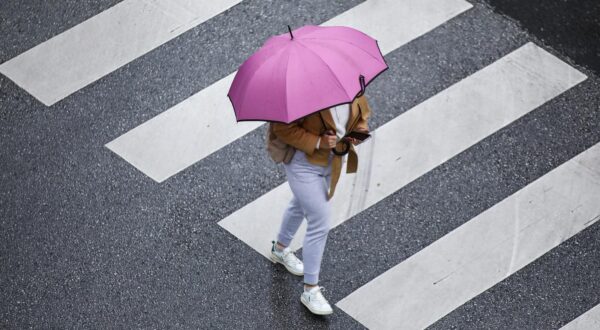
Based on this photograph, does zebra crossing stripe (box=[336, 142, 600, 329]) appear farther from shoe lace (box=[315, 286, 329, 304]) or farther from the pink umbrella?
the pink umbrella

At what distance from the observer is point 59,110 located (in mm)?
8633

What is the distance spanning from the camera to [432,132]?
27.7 feet

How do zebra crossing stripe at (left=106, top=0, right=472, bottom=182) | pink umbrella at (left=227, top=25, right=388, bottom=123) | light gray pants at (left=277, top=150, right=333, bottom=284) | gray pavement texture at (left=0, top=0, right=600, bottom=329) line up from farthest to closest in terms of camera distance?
zebra crossing stripe at (left=106, top=0, right=472, bottom=182)
gray pavement texture at (left=0, top=0, right=600, bottom=329)
light gray pants at (left=277, top=150, right=333, bottom=284)
pink umbrella at (left=227, top=25, right=388, bottom=123)

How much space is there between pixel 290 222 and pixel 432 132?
1.51 m

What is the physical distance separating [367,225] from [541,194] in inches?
50.8

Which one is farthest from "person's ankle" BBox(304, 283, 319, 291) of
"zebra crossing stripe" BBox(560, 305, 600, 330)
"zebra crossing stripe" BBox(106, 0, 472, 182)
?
"zebra crossing stripe" BBox(560, 305, 600, 330)

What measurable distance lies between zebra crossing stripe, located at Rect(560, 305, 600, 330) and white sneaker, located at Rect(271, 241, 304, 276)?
71.6 inches

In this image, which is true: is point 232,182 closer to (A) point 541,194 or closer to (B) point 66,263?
(B) point 66,263

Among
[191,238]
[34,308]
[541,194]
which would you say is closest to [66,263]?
[34,308]

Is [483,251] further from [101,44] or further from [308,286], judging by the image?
[101,44]

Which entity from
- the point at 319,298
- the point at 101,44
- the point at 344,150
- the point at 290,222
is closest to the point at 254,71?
the point at 344,150

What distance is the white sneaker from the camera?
7777mm

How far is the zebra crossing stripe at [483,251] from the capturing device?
7.67 m

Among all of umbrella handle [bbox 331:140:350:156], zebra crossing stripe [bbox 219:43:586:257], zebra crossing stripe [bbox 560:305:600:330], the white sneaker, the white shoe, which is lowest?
zebra crossing stripe [bbox 560:305:600:330]
